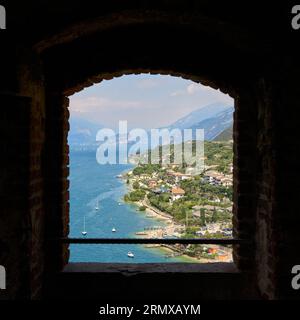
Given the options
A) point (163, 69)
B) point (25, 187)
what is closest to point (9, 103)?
point (25, 187)

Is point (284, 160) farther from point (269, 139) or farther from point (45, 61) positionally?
point (45, 61)

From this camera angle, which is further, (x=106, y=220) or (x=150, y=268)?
(x=106, y=220)

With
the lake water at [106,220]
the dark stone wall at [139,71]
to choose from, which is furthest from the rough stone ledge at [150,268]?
the lake water at [106,220]

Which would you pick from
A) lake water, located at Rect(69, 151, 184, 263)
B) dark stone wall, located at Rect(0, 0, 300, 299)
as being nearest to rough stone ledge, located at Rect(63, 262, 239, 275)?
dark stone wall, located at Rect(0, 0, 300, 299)

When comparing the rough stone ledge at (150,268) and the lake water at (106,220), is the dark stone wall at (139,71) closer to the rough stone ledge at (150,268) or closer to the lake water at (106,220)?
the rough stone ledge at (150,268)

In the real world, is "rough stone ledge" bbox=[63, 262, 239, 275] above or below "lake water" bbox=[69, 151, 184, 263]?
above

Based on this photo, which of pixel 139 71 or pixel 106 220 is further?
pixel 106 220

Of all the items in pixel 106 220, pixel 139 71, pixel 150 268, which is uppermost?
pixel 139 71

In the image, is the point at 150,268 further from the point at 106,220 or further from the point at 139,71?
the point at 106,220

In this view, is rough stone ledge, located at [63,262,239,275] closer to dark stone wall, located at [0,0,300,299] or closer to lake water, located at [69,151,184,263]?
dark stone wall, located at [0,0,300,299]

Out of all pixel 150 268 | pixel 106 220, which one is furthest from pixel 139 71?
pixel 106 220

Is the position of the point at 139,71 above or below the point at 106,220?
above
